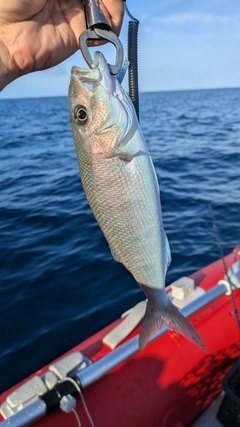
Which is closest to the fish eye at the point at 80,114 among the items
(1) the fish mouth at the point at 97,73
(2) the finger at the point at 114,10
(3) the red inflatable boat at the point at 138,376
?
(1) the fish mouth at the point at 97,73

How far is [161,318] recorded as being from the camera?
1.79 meters

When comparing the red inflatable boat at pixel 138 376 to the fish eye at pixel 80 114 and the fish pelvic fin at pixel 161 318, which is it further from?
the fish eye at pixel 80 114

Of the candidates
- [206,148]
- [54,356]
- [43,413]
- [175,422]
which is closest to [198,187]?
[206,148]

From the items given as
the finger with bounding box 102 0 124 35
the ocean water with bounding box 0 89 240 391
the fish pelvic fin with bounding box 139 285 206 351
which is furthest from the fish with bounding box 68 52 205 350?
the ocean water with bounding box 0 89 240 391

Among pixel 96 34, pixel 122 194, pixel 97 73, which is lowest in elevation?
pixel 122 194

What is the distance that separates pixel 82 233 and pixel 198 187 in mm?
3628

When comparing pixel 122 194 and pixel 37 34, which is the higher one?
pixel 37 34

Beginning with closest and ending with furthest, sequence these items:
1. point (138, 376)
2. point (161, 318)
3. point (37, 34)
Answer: point (161, 318), point (37, 34), point (138, 376)

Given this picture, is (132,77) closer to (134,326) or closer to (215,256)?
(134,326)

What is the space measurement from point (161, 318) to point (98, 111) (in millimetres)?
1040

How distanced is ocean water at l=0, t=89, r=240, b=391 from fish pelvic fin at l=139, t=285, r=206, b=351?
2764mm

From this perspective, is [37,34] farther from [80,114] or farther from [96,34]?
[80,114]

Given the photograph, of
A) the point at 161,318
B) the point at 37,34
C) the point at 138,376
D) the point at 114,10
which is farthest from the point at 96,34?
the point at 138,376

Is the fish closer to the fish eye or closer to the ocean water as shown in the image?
the fish eye
